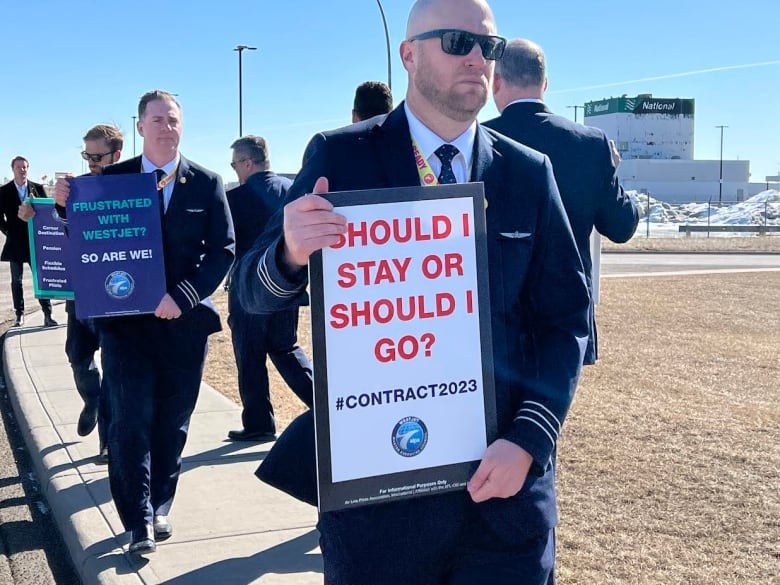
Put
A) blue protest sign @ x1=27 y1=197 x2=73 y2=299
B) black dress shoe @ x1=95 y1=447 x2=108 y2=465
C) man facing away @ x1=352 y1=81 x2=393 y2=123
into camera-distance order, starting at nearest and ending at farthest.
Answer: man facing away @ x1=352 y1=81 x2=393 y2=123 → black dress shoe @ x1=95 y1=447 x2=108 y2=465 → blue protest sign @ x1=27 y1=197 x2=73 y2=299

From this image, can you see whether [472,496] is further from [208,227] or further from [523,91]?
[208,227]

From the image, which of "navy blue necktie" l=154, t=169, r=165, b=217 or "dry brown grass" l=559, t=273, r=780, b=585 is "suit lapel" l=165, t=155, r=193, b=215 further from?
"dry brown grass" l=559, t=273, r=780, b=585

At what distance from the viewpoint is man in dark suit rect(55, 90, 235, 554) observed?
13.9 ft

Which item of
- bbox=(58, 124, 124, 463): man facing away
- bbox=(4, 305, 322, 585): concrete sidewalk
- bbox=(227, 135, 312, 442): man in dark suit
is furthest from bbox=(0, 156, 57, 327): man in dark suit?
bbox=(227, 135, 312, 442): man in dark suit

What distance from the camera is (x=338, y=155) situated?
2.21m

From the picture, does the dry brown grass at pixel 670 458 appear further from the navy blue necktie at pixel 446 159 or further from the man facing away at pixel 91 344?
the navy blue necktie at pixel 446 159

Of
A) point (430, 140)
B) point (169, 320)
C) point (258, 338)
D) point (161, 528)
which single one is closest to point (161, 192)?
point (169, 320)

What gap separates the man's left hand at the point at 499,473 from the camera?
2100 millimetres

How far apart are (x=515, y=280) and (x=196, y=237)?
256cm

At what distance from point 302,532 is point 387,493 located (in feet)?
8.27

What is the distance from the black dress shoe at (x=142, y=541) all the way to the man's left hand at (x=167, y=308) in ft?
3.19

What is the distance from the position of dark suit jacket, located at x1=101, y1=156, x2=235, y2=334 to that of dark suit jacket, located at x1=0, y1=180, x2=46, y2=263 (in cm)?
755

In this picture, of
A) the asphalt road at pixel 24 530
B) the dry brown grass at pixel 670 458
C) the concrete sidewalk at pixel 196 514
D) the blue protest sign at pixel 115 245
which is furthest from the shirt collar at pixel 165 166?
the dry brown grass at pixel 670 458

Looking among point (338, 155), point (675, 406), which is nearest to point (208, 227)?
point (338, 155)
